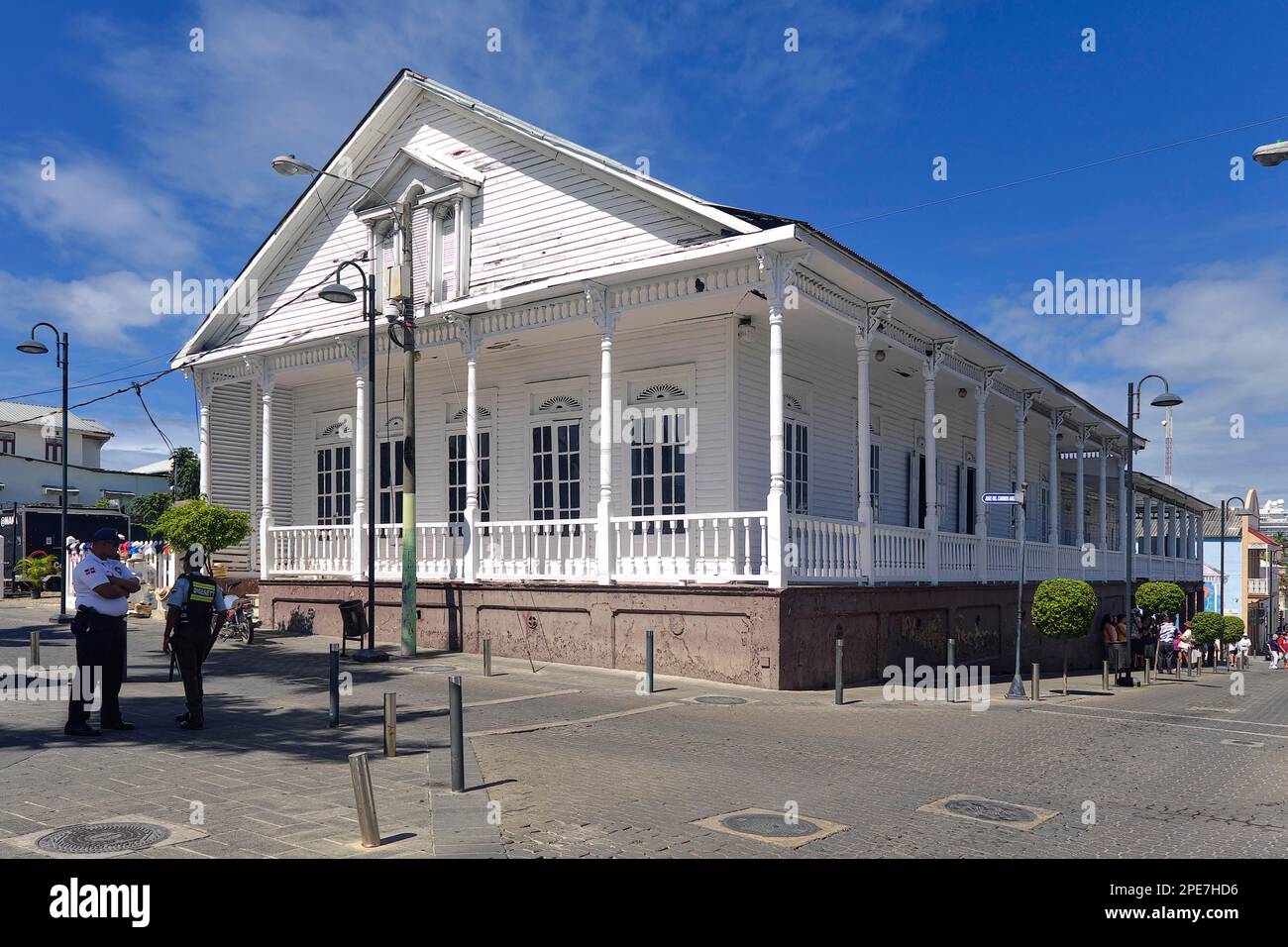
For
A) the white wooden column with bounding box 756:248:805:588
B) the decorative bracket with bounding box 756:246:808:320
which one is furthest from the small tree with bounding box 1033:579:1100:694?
the decorative bracket with bounding box 756:246:808:320

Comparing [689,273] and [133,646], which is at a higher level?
[689,273]

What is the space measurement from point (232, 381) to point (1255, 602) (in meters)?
76.3

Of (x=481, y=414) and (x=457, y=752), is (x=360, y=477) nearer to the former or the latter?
(x=481, y=414)

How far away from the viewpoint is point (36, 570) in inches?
1399

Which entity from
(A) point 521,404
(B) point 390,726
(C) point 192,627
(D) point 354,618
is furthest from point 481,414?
(B) point 390,726

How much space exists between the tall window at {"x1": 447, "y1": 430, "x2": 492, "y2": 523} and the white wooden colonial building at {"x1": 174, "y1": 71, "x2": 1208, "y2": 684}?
0.24 feet

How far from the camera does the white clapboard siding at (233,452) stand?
24.3 m

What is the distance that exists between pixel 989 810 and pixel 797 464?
12274 mm

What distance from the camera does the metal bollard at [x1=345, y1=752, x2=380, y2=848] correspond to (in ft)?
20.3

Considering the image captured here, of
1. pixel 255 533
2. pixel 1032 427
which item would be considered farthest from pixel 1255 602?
pixel 255 533
